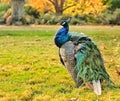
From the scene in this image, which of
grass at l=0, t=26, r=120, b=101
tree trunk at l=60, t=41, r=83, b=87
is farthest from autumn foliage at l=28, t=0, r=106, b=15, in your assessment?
tree trunk at l=60, t=41, r=83, b=87

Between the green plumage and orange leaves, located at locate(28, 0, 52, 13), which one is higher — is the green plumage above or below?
above

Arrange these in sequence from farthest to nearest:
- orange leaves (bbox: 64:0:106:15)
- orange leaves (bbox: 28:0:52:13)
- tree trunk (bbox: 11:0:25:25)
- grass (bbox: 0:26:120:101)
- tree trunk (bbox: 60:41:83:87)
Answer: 1. orange leaves (bbox: 28:0:52:13)
2. orange leaves (bbox: 64:0:106:15)
3. tree trunk (bbox: 11:0:25:25)
4. tree trunk (bbox: 60:41:83:87)
5. grass (bbox: 0:26:120:101)

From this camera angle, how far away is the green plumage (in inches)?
268

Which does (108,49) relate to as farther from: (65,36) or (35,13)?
(35,13)

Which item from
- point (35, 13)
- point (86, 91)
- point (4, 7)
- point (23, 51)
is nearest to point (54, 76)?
point (86, 91)

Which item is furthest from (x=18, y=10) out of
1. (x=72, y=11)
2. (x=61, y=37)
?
(x=61, y=37)

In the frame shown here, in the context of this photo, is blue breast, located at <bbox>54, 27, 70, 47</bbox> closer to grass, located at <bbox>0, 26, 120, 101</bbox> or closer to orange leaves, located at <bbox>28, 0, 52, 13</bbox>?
grass, located at <bbox>0, 26, 120, 101</bbox>

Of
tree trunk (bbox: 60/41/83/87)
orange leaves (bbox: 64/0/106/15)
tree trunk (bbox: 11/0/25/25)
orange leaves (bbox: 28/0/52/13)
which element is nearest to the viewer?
tree trunk (bbox: 60/41/83/87)

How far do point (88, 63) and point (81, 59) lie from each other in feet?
0.42

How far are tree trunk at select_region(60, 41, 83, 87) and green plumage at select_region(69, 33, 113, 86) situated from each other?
0.09 metres

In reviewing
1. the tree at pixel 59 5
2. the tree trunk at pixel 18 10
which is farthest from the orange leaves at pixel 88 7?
the tree trunk at pixel 18 10

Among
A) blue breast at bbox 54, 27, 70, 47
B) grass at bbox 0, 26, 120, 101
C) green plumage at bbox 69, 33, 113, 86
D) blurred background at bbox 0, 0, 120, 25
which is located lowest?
blurred background at bbox 0, 0, 120, 25

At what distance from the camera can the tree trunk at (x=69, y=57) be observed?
7098mm

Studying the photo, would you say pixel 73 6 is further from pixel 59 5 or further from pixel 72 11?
pixel 59 5
